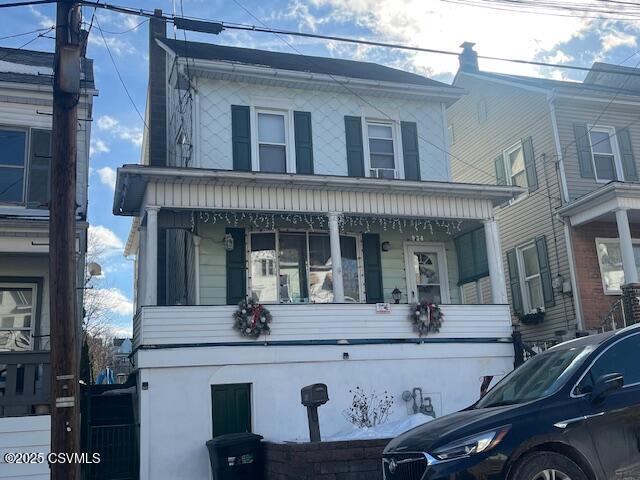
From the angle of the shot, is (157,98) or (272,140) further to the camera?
(157,98)

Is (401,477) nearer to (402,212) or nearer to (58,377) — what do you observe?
(58,377)

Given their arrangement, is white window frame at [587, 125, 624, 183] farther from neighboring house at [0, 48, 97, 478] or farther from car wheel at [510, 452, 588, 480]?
car wheel at [510, 452, 588, 480]

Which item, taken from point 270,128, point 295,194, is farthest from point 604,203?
point 270,128

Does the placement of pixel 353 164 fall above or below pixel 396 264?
above

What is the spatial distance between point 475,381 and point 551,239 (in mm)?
5531

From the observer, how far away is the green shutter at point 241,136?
15188mm

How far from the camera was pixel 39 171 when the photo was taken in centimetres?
1327

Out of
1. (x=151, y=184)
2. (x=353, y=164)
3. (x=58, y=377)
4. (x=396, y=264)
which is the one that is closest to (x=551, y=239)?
(x=396, y=264)

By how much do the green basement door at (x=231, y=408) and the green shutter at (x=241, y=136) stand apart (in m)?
5.01

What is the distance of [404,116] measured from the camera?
16906mm

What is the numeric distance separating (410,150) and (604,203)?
453cm

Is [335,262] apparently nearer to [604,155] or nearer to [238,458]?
[238,458]

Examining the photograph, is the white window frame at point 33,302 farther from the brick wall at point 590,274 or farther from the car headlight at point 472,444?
the brick wall at point 590,274

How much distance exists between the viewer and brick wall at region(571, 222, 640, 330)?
16.5 metres
